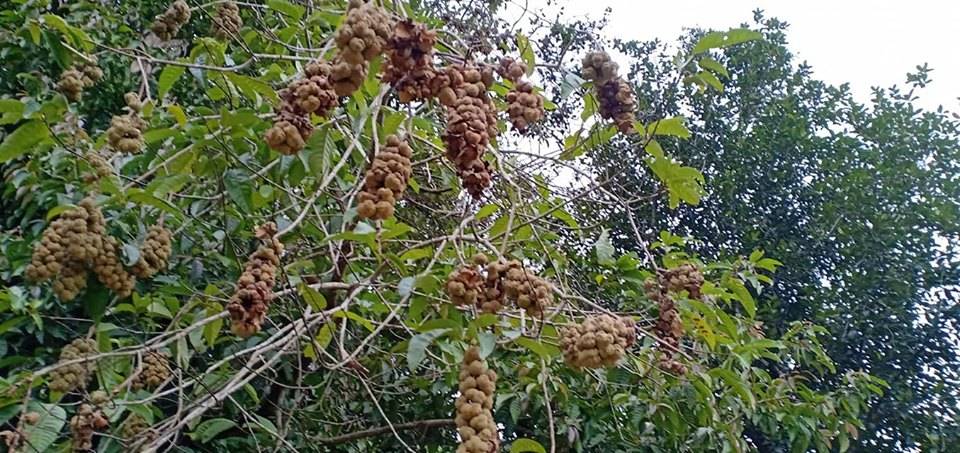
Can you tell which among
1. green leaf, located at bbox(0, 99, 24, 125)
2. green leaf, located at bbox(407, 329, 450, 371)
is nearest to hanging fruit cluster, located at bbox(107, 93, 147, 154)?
green leaf, located at bbox(0, 99, 24, 125)

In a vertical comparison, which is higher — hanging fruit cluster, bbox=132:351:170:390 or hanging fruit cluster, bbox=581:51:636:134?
hanging fruit cluster, bbox=581:51:636:134

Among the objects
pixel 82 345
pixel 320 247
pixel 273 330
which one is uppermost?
pixel 320 247

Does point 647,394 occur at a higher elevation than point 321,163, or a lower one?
higher

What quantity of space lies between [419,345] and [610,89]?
1.55 ft

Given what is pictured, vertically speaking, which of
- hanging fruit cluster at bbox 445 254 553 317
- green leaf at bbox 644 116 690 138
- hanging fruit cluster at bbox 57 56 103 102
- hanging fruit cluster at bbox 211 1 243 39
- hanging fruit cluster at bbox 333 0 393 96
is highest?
green leaf at bbox 644 116 690 138

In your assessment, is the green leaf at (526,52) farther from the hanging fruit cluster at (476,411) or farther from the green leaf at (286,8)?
the hanging fruit cluster at (476,411)

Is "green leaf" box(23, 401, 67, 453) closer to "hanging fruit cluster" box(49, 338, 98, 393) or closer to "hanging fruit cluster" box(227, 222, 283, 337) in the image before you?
"hanging fruit cluster" box(49, 338, 98, 393)

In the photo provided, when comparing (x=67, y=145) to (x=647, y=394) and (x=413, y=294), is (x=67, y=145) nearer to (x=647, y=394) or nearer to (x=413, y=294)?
(x=413, y=294)

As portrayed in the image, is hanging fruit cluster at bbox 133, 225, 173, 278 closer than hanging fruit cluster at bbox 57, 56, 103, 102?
Yes

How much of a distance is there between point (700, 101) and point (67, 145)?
5038mm

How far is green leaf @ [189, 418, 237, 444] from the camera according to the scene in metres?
1.84

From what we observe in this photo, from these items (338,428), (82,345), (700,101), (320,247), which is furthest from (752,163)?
(82,345)

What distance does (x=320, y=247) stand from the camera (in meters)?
1.72

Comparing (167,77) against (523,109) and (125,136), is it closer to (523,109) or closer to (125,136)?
(125,136)
